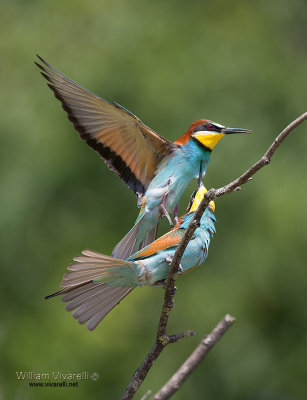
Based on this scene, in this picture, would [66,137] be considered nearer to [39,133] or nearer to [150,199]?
[39,133]

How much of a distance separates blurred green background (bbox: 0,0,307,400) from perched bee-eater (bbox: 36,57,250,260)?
1.27 m

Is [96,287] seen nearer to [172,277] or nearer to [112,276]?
[112,276]

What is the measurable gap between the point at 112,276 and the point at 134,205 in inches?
85.5

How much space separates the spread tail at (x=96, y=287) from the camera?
2.27m

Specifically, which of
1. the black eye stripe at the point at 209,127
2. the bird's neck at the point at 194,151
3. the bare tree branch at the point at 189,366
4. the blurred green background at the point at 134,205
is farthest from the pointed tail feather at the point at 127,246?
the blurred green background at the point at 134,205

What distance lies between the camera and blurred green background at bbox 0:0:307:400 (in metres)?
4.20

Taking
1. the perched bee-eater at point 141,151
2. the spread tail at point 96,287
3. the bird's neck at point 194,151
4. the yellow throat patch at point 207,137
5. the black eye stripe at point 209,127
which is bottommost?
the spread tail at point 96,287

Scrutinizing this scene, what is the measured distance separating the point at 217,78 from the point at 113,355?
2.02 m

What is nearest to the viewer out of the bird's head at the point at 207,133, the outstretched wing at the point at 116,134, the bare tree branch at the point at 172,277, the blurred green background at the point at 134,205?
the bare tree branch at the point at 172,277

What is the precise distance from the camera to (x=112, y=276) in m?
2.35

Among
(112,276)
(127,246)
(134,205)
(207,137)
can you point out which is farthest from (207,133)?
(134,205)

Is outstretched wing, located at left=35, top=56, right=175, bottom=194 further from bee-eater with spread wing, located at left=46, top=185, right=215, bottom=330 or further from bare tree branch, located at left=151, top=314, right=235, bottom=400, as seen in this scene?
bare tree branch, located at left=151, top=314, right=235, bottom=400

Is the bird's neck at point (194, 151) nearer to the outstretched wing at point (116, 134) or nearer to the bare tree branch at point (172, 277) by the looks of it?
the outstretched wing at point (116, 134)

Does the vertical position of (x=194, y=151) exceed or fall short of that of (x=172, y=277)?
it exceeds it
